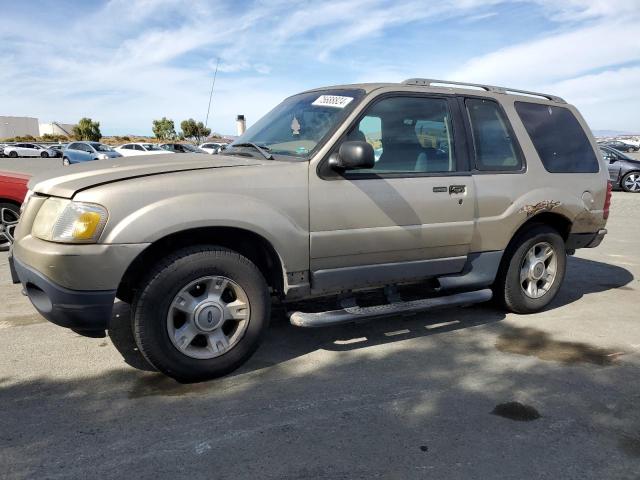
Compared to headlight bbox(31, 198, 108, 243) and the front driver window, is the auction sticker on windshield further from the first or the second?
headlight bbox(31, 198, 108, 243)

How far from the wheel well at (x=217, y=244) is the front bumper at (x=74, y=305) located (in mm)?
236

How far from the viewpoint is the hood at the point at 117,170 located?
116 inches

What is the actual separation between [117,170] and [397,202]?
6.10 feet

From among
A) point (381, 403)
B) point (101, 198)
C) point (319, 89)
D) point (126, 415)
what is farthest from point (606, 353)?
point (101, 198)

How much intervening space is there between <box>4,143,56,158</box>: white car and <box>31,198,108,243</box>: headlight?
45.9 meters

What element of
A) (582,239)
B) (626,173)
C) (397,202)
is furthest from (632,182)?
(397,202)

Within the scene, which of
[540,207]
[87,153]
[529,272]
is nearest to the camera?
[540,207]

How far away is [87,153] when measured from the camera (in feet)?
85.9

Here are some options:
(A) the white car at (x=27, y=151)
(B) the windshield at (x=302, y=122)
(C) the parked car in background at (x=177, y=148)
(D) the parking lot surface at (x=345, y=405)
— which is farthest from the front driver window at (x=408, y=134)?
(A) the white car at (x=27, y=151)

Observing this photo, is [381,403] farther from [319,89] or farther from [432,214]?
[319,89]

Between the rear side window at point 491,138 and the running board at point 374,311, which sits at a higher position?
the rear side window at point 491,138

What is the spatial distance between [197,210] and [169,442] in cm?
126

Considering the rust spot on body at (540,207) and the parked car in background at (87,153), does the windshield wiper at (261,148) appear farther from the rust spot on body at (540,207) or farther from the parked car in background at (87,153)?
the parked car in background at (87,153)

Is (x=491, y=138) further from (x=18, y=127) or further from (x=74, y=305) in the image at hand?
(x=18, y=127)
